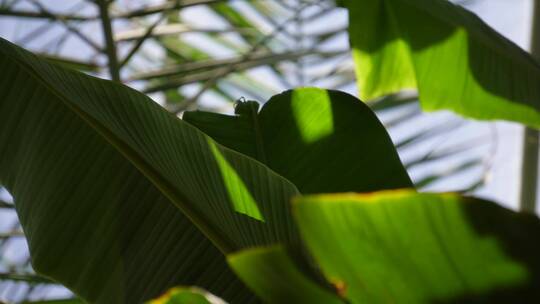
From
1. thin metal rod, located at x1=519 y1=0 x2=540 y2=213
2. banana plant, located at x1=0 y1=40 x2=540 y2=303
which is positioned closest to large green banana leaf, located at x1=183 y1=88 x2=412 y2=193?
banana plant, located at x1=0 y1=40 x2=540 y2=303

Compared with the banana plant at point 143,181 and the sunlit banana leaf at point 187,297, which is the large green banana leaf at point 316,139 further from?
the sunlit banana leaf at point 187,297

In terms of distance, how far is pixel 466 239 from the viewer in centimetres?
38

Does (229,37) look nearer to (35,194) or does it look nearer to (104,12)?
(104,12)

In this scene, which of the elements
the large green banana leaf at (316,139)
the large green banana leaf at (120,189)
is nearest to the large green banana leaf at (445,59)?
the large green banana leaf at (316,139)

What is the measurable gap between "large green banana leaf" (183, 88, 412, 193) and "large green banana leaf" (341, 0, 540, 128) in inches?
6.1

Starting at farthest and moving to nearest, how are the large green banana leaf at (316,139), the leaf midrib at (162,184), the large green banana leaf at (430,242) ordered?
the large green banana leaf at (316,139) < the leaf midrib at (162,184) < the large green banana leaf at (430,242)

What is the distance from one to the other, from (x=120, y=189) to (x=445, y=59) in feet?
1.61

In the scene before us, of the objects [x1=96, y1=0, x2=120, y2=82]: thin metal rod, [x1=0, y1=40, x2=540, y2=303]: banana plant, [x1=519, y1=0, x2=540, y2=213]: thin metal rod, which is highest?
[x1=96, y1=0, x2=120, y2=82]: thin metal rod

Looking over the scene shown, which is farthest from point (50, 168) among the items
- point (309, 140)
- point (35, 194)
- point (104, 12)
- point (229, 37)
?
point (229, 37)

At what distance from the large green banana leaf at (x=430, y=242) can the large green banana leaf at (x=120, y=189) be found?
0.31 meters

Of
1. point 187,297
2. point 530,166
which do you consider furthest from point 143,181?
point 530,166

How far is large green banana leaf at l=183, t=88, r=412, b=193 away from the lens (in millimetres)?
872

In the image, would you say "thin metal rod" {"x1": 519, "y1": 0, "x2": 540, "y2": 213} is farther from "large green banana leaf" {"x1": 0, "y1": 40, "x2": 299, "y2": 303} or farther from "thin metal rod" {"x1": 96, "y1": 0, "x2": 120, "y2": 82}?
"large green banana leaf" {"x1": 0, "y1": 40, "x2": 299, "y2": 303}

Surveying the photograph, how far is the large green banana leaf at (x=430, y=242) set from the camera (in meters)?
0.37
